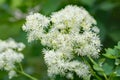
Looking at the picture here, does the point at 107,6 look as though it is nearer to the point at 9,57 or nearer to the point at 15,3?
the point at 15,3

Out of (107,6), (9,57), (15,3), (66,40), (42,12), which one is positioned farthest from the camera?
(15,3)

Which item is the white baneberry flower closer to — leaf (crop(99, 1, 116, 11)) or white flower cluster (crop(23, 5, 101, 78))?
white flower cluster (crop(23, 5, 101, 78))

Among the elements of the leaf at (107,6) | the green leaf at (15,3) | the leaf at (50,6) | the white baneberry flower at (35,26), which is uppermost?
the green leaf at (15,3)

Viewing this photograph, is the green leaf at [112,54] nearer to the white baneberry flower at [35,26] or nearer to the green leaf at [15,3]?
the white baneberry flower at [35,26]

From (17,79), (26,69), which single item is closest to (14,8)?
(26,69)

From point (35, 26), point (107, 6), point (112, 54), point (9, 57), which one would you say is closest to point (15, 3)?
point (107, 6)

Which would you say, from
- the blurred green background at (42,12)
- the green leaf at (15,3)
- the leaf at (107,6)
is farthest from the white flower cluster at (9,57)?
the green leaf at (15,3)
